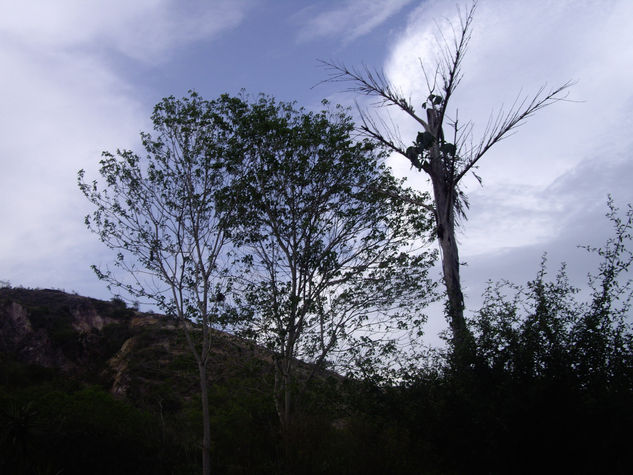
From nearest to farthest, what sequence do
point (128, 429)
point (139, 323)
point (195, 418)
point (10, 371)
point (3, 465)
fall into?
point (3, 465), point (128, 429), point (195, 418), point (10, 371), point (139, 323)

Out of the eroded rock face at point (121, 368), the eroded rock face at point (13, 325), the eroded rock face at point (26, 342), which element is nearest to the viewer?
the eroded rock face at point (121, 368)

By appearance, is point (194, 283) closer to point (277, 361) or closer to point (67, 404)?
point (277, 361)

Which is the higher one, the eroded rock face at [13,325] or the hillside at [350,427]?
the eroded rock face at [13,325]

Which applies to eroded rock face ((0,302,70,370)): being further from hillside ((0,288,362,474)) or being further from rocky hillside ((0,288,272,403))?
hillside ((0,288,362,474))

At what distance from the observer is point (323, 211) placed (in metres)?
14.1

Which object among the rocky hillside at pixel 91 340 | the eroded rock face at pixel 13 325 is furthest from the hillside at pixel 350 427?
the eroded rock face at pixel 13 325

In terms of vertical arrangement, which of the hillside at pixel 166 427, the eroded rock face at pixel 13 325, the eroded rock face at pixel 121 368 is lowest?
the hillside at pixel 166 427

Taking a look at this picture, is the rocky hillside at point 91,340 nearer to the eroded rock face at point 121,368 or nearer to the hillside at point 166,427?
the eroded rock face at point 121,368

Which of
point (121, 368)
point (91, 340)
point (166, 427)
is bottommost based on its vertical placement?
point (166, 427)

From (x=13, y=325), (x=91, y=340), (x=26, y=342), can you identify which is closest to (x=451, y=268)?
(x=91, y=340)

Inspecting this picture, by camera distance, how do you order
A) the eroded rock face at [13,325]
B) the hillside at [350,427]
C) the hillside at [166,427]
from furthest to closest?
the eroded rock face at [13,325]
the hillside at [166,427]
the hillside at [350,427]

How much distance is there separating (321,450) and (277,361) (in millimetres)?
2586

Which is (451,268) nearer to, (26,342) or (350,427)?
(350,427)

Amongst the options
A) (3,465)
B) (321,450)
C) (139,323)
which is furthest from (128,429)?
(139,323)
